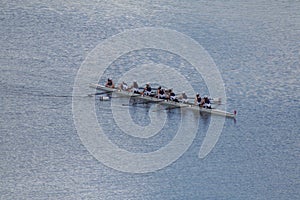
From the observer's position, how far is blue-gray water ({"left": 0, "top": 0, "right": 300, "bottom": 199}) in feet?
76.8

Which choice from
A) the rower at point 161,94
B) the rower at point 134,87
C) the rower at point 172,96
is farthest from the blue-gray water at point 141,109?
the rower at point 134,87

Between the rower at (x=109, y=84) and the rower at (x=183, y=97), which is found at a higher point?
the rower at (x=109, y=84)

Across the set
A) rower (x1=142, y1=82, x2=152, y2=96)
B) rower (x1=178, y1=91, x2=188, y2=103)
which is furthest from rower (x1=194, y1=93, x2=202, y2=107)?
rower (x1=142, y1=82, x2=152, y2=96)

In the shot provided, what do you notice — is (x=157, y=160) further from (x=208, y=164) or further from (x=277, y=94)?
(x=277, y=94)

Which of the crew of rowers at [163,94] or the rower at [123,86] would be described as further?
the rower at [123,86]

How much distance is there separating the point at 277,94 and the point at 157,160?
277 inches

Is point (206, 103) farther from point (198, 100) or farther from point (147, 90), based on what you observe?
point (147, 90)

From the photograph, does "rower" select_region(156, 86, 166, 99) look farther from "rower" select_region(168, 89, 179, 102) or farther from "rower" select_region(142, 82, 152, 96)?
"rower" select_region(142, 82, 152, 96)

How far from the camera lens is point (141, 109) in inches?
1120

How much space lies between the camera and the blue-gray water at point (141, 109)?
23406mm

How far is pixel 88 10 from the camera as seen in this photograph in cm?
3884

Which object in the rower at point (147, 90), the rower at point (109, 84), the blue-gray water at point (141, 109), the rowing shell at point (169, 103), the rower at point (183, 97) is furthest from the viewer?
the rower at point (109, 84)

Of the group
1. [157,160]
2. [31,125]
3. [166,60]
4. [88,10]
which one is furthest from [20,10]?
[157,160]

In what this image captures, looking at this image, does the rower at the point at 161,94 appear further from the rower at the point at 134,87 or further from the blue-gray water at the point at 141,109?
the blue-gray water at the point at 141,109
